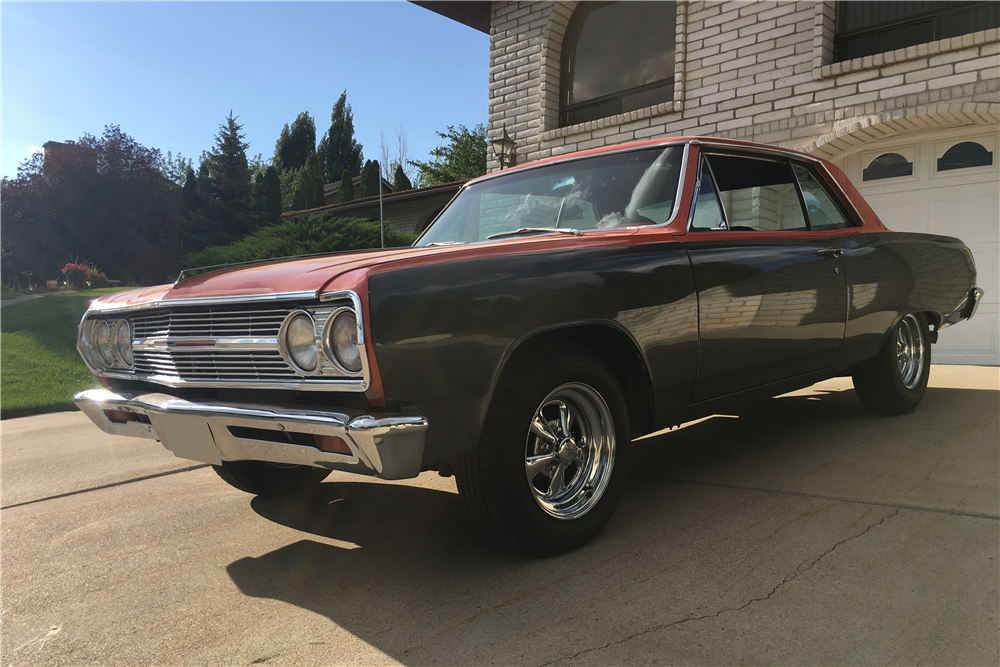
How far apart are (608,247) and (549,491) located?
94 centimetres

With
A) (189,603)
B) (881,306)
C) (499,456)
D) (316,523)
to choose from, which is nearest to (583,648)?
(499,456)

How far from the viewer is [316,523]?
10.1 ft

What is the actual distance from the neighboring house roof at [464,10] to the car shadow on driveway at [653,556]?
9580mm

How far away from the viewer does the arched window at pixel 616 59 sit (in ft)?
31.9

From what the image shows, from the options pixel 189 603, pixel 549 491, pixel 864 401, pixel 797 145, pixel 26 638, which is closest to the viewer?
pixel 26 638

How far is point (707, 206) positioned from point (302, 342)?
196 centimetres

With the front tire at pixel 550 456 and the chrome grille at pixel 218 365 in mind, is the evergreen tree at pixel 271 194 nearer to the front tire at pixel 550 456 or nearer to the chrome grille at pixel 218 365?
the chrome grille at pixel 218 365

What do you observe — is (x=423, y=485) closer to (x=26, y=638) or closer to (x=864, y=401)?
(x=26, y=638)

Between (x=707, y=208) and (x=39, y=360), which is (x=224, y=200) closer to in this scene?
(x=39, y=360)

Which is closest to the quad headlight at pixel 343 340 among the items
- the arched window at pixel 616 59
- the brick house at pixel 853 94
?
the brick house at pixel 853 94

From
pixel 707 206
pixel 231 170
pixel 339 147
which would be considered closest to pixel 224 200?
pixel 231 170

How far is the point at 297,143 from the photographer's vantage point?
47.6 metres

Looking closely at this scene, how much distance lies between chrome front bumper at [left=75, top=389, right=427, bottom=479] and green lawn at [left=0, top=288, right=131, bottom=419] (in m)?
5.88

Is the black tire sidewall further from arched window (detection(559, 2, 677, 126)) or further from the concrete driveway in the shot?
arched window (detection(559, 2, 677, 126))
